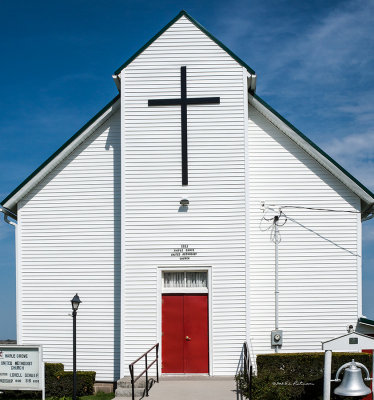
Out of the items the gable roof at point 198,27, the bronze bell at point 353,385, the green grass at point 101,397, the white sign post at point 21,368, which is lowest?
the green grass at point 101,397

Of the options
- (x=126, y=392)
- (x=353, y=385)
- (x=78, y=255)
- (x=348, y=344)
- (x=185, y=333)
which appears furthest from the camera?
(x=78, y=255)

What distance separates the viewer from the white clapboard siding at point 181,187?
18000mm

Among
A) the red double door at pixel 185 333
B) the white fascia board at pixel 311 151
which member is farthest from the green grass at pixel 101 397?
the white fascia board at pixel 311 151

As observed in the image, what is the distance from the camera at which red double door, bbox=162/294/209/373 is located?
18.1m

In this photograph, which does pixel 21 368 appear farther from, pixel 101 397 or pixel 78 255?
pixel 78 255

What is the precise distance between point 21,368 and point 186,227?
5738 mm

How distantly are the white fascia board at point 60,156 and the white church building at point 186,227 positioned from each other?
0.04 meters

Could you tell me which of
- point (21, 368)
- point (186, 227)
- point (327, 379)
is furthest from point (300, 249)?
point (21, 368)

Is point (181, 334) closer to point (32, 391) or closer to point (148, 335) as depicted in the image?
point (148, 335)

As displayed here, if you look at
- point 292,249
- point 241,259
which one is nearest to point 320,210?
point 292,249

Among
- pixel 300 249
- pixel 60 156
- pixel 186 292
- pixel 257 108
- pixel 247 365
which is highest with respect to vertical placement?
pixel 257 108

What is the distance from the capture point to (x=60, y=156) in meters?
19.5

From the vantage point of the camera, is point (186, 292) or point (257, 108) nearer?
point (186, 292)

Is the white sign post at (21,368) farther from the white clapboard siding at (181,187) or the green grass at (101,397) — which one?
the white clapboard siding at (181,187)
